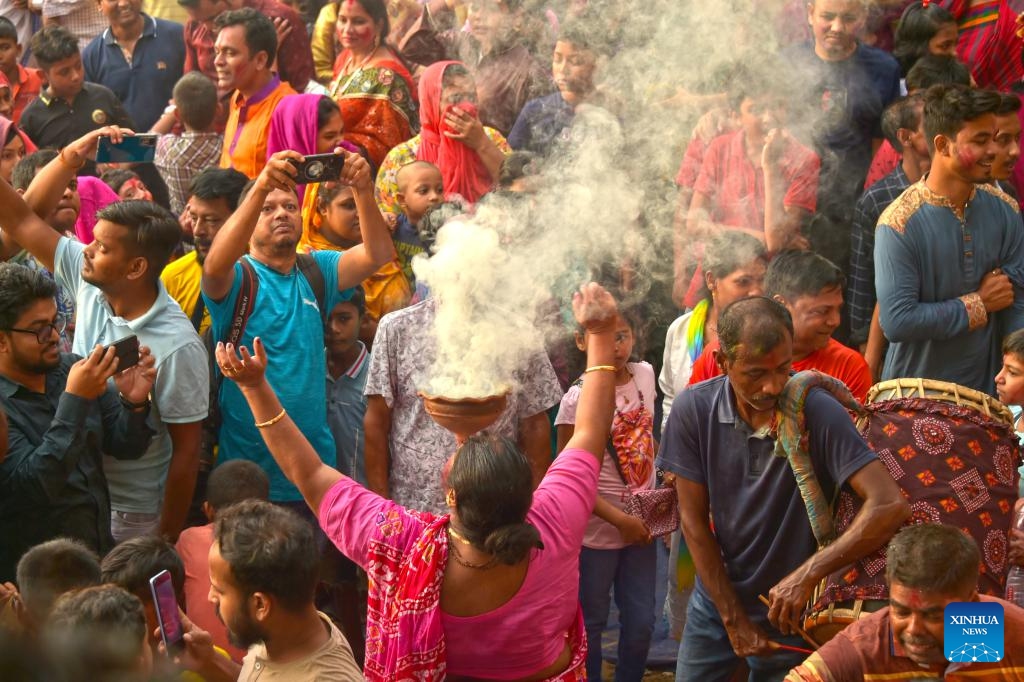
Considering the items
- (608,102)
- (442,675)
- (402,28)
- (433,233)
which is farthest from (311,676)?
(402,28)

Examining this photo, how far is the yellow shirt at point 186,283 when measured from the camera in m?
5.24

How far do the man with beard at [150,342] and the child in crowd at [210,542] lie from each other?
0.19m

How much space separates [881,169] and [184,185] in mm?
3596

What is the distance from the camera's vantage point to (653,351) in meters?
6.01

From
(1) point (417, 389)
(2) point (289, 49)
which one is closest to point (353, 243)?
(1) point (417, 389)

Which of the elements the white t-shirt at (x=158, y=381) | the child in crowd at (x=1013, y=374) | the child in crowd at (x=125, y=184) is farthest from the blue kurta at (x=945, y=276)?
the child in crowd at (x=125, y=184)

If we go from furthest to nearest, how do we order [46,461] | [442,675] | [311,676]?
[46,461] → [442,675] → [311,676]

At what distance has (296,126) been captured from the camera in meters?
6.28

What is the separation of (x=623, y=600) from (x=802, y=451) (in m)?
1.51

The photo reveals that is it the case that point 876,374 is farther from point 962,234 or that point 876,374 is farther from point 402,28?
point 402,28

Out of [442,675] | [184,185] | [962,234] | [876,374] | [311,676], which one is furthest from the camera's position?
[184,185]

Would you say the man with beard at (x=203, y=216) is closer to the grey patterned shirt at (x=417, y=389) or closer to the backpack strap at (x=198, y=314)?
the backpack strap at (x=198, y=314)

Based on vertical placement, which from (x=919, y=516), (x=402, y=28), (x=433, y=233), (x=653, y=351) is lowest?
(x=653, y=351)

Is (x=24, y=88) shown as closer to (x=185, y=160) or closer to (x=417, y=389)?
(x=185, y=160)
